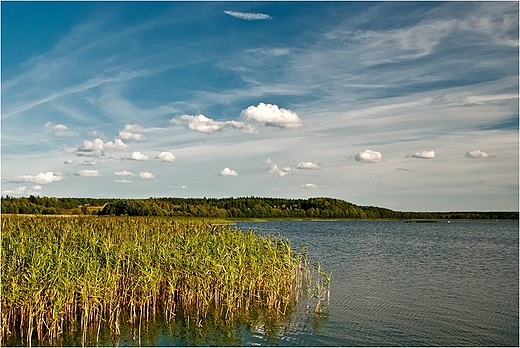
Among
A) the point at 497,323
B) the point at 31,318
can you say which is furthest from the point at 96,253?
the point at 497,323

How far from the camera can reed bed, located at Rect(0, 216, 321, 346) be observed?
37.4ft

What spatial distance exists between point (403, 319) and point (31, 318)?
10434 millimetres

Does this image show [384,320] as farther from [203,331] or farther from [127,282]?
[127,282]

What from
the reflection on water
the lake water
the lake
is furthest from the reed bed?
the lake water

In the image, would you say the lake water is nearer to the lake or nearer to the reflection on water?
the lake

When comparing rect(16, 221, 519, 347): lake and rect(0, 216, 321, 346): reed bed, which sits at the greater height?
rect(0, 216, 321, 346): reed bed

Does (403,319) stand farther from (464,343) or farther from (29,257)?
(29,257)

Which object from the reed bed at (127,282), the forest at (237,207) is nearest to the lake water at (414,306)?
the reed bed at (127,282)

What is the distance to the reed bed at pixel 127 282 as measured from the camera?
1141cm

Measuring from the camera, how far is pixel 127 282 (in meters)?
13.7

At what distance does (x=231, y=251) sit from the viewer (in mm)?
15703

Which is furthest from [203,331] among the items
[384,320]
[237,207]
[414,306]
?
[237,207]

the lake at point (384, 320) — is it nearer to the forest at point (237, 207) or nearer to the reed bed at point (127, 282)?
the reed bed at point (127, 282)

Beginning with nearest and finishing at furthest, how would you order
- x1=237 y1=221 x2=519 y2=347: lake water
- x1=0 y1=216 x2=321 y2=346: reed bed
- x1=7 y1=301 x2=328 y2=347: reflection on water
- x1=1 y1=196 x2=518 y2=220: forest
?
1. x1=0 y1=216 x2=321 y2=346: reed bed
2. x1=7 y1=301 x2=328 y2=347: reflection on water
3. x1=237 y1=221 x2=519 y2=347: lake water
4. x1=1 y1=196 x2=518 y2=220: forest
